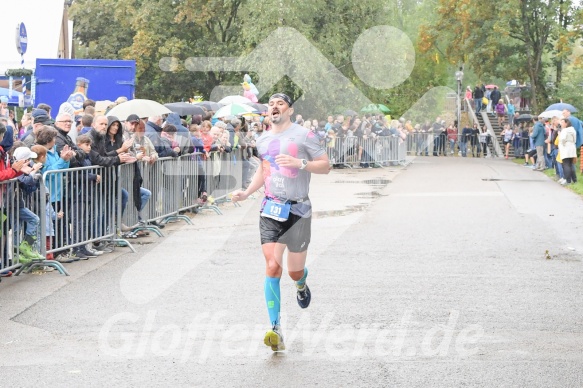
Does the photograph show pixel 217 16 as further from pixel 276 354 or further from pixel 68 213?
pixel 276 354

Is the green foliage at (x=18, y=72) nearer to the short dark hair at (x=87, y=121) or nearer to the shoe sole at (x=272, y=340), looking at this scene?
the short dark hair at (x=87, y=121)

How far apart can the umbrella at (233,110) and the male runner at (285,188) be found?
1817cm

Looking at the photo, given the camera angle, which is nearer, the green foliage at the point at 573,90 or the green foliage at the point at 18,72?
the green foliage at the point at 18,72

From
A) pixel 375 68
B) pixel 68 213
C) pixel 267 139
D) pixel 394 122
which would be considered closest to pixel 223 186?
pixel 68 213

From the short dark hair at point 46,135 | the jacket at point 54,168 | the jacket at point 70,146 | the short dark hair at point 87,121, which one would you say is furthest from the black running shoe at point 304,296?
the short dark hair at point 87,121

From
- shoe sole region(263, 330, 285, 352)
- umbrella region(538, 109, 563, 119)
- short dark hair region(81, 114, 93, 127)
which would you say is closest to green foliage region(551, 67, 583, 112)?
umbrella region(538, 109, 563, 119)

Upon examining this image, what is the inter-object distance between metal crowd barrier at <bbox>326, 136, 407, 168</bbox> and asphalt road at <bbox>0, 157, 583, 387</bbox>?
17565mm

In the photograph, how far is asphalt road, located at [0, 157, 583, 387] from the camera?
7.00m

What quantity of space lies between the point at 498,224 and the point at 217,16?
113ft

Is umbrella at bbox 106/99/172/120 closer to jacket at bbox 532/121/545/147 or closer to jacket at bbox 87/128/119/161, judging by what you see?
jacket at bbox 87/128/119/161

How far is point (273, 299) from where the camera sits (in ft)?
26.0

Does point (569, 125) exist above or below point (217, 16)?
below

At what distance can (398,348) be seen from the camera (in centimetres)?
766

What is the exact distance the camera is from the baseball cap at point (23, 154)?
10.7 metres
